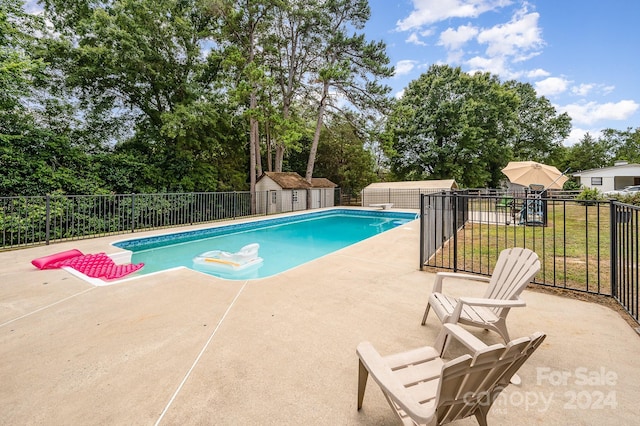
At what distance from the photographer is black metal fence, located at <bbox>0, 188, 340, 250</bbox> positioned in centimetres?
783

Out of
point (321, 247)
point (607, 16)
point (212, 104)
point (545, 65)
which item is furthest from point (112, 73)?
point (545, 65)

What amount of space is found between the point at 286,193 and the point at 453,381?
53.1 ft

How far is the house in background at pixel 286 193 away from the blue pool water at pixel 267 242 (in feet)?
7.81

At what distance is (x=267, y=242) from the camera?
9516 mm

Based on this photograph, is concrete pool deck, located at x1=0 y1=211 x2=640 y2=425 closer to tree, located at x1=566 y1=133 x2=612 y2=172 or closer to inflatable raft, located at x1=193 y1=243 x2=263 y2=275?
inflatable raft, located at x1=193 y1=243 x2=263 y2=275

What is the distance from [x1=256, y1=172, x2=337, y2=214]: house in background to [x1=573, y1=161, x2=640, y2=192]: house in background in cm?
2373

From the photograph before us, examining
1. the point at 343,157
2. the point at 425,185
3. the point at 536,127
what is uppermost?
the point at 536,127

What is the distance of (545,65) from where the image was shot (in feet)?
72.2

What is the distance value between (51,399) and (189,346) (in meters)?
0.87

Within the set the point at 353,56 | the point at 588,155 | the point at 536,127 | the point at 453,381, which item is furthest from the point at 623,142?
the point at 453,381

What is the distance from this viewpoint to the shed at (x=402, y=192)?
1970 centimetres

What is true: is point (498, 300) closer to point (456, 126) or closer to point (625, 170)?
point (456, 126)

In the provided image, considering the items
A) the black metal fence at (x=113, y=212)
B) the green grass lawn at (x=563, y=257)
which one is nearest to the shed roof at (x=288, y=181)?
the black metal fence at (x=113, y=212)

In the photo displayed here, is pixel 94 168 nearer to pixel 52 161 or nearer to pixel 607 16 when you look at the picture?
pixel 52 161
